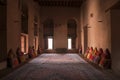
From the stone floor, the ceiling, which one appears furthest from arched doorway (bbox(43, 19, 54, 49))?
the stone floor

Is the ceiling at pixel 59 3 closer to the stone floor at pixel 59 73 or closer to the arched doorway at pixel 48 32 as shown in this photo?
the arched doorway at pixel 48 32

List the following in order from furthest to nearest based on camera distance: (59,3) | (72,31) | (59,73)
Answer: (72,31), (59,3), (59,73)

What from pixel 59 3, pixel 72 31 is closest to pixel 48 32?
pixel 72 31

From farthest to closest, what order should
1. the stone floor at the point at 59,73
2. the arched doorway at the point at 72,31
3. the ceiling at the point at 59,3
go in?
1. the arched doorway at the point at 72,31
2. the ceiling at the point at 59,3
3. the stone floor at the point at 59,73

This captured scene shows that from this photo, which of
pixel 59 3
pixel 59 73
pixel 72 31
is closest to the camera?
pixel 59 73

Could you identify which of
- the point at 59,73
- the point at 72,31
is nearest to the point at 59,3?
the point at 72,31

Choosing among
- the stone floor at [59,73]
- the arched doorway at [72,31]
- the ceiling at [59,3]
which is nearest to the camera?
the stone floor at [59,73]

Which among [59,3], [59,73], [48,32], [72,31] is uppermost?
[59,3]

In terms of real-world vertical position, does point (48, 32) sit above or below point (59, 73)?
above

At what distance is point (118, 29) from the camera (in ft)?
32.4

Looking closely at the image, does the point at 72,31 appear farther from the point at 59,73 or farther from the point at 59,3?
the point at 59,73

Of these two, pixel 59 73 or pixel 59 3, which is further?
pixel 59 3

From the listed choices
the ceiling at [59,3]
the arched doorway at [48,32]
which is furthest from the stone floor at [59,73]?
the arched doorway at [48,32]

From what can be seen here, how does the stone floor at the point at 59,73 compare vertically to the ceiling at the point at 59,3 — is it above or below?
below
